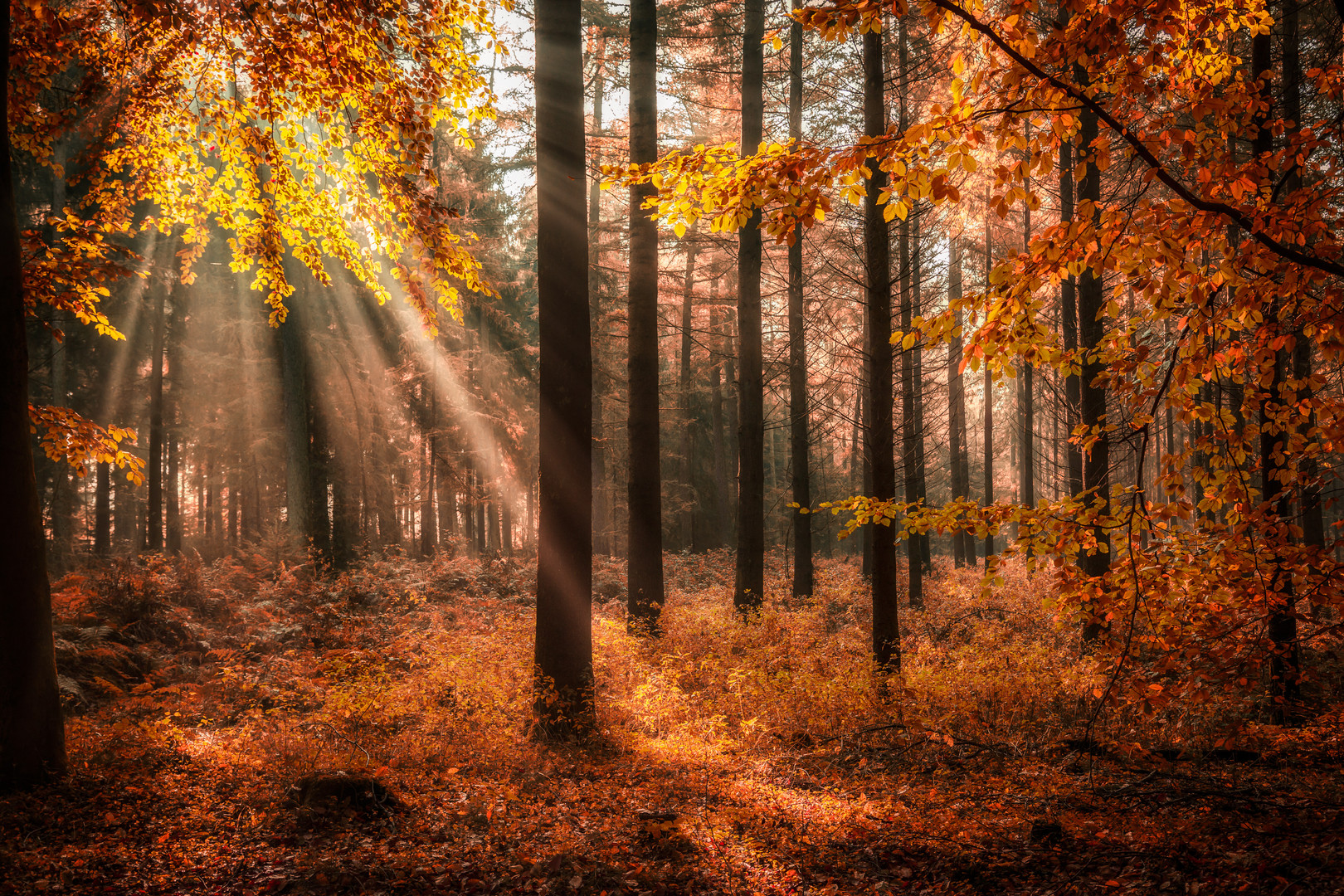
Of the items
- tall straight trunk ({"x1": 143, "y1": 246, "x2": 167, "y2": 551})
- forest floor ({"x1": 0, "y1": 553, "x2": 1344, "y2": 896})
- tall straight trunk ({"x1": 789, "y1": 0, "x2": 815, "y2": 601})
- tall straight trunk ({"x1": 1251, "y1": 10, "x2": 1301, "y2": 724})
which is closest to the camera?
tall straight trunk ({"x1": 1251, "y1": 10, "x2": 1301, "y2": 724})

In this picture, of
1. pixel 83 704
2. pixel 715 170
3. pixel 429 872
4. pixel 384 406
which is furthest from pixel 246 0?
Answer: pixel 384 406

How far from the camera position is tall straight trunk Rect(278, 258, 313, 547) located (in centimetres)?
1540

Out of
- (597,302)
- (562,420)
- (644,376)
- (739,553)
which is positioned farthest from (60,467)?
(562,420)

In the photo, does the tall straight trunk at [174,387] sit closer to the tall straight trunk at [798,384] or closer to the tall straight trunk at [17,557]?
the tall straight trunk at [798,384]

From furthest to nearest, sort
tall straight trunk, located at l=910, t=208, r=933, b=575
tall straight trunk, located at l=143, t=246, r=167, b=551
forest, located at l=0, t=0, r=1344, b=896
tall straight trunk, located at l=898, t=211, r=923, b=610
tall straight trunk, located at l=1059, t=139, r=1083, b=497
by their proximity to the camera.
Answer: tall straight trunk, located at l=143, t=246, r=167, b=551
tall straight trunk, located at l=910, t=208, r=933, b=575
tall straight trunk, located at l=1059, t=139, r=1083, b=497
tall straight trunk, located at l=898, t=211, r=923, b=610
forest, located at l=0, t=0, r=1344, b=896

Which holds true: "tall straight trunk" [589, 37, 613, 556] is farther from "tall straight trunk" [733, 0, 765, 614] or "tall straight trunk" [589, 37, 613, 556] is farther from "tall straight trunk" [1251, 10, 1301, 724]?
"tall straight trunk" [1251, 10, 1301, 724]

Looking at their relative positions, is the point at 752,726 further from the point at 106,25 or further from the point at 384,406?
the point at 384,406

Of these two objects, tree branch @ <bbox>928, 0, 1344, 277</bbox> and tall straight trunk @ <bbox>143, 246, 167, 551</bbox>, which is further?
tall straight trunk @ <bbox>143, 246, 167, 551</bbox>

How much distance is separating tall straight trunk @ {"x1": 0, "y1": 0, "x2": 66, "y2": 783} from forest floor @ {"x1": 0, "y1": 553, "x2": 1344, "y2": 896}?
343 mm

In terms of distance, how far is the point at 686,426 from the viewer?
2773cm

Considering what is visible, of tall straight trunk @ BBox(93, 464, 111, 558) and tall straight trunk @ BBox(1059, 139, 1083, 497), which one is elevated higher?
tall straight trunk @ BBox(1059, 139, 1083, 497)

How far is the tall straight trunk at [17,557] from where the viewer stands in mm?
4340

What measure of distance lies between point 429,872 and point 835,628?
9180 millimetres

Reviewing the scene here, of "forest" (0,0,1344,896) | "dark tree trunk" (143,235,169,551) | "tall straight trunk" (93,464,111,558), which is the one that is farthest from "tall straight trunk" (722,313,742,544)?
"tall straight trunk" (93,464,111,558)
